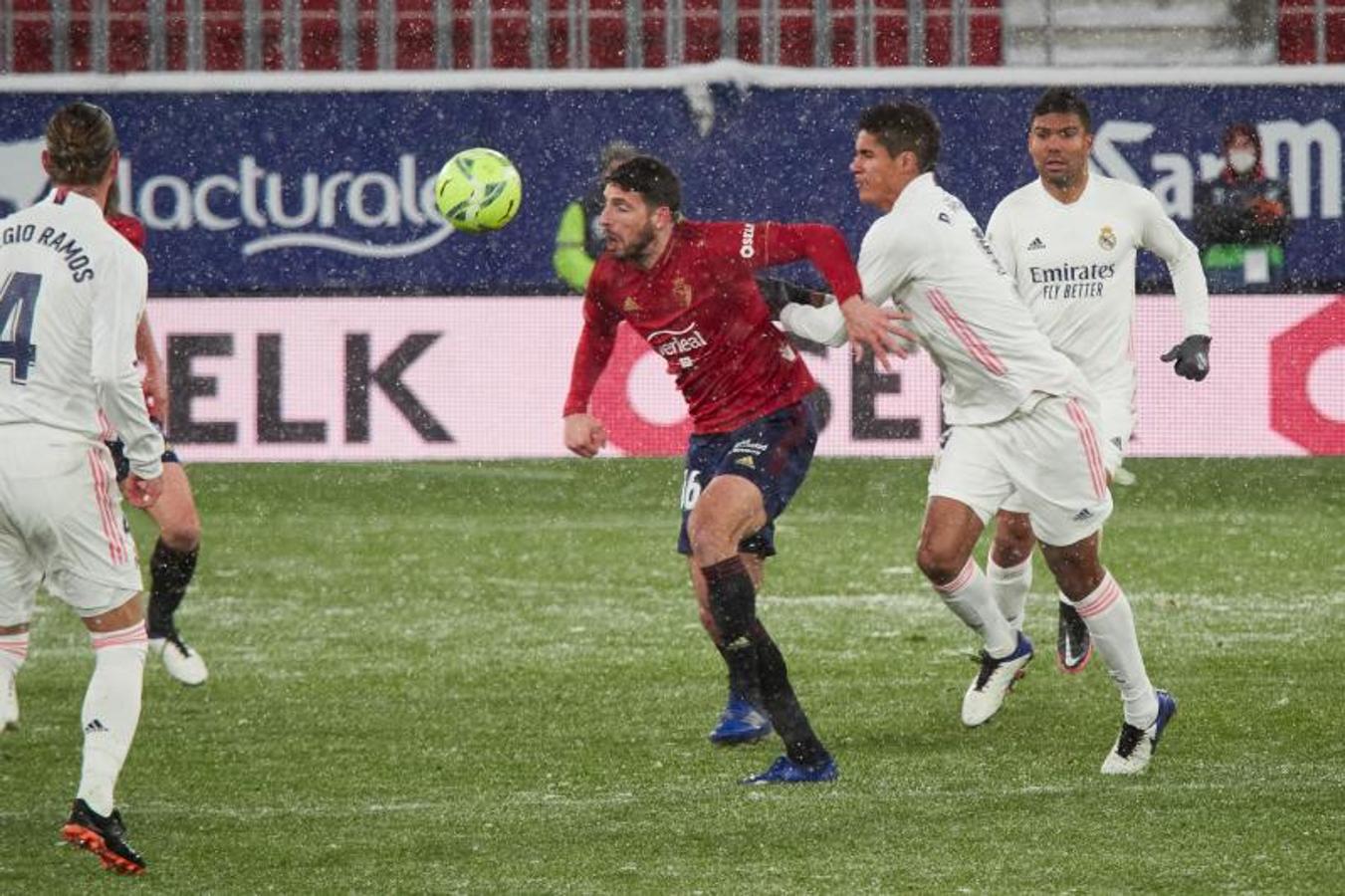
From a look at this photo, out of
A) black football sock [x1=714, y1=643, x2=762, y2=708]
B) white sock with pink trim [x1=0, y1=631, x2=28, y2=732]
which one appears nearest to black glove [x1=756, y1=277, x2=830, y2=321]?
black football sock [x1=714, y1=643, x2=762, y2=708]

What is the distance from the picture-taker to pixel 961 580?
7.57 metres

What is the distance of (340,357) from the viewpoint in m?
15.4

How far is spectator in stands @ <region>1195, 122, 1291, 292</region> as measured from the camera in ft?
55.5

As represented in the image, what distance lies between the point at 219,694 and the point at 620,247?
2.49 m

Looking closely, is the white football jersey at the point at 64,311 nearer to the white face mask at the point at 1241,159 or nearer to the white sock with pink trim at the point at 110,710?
the white sock with pink trim at the point at 110,710

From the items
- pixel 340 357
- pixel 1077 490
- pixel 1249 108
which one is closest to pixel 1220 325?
pixel 1249 108

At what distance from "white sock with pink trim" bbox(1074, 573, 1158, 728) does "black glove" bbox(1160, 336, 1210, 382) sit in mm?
830

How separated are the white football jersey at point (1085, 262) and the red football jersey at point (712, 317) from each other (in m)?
1.26

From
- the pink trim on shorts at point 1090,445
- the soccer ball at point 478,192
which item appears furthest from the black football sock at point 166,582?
the pink trim on shorts at point 1090,445

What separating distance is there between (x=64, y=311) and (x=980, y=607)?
10.7ft

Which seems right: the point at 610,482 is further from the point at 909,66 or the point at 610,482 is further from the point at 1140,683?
the point at 1140,683

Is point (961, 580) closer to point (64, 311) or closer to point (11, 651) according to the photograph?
point (11, 651)

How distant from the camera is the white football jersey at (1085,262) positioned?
325 inches

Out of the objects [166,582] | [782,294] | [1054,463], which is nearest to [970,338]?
[1054,463]
